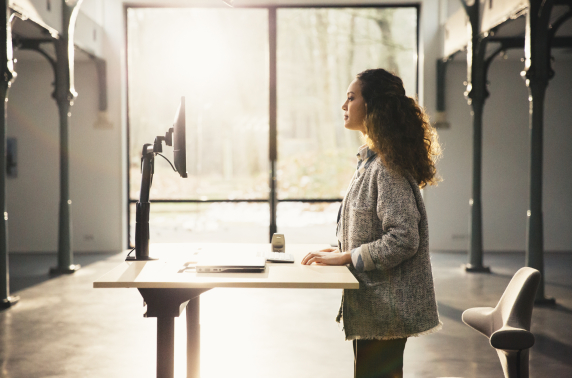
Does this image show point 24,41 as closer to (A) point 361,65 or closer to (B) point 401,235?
(A) point 361,65

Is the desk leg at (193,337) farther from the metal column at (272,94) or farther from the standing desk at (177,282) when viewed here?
the metal column at (272,94)

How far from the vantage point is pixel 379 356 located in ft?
5.82

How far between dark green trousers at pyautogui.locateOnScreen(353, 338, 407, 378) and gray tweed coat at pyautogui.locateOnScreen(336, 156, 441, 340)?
44 mm

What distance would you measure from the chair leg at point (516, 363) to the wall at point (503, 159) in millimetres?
6423

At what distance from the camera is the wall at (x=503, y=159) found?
796 centimetres

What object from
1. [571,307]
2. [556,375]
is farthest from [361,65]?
[556,375]

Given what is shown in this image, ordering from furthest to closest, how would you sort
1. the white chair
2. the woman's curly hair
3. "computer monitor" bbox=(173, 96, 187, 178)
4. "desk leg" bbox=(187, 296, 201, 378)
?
"desk leg" bbox=(187, 296, 201, 378), "computer monitor" bbox=(173, 96, 187, 178), the woman's curly hair, the white chair

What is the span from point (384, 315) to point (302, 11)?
23.2ft

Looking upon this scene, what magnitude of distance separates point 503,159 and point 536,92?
3454 millimetres

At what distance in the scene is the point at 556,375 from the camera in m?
3.13

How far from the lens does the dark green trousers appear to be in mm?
1746

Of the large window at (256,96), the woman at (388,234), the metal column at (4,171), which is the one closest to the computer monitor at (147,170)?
the woman at (388,234)

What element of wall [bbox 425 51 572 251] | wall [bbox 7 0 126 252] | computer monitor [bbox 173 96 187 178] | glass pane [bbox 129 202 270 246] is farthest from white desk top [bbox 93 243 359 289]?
wall [bbox 425 51 572 251]

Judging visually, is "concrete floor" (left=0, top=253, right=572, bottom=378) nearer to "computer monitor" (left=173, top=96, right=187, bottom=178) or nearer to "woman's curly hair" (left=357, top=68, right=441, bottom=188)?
"computer monitor" (left=173, top=96, right=187, bottom=178)
